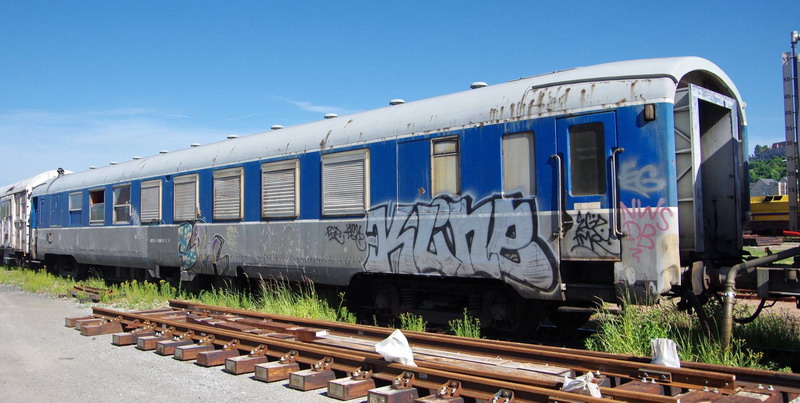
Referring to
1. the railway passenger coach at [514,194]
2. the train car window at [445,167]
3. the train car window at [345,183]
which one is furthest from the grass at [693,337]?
the train car window at [345,183]

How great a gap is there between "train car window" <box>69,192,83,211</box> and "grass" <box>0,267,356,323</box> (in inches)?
84.1

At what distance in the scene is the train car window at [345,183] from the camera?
984 centimetres

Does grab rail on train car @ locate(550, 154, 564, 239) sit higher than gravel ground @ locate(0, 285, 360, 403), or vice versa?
grab rail on train car @ locate(550, 154, 564, 239)

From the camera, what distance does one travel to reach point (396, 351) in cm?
614

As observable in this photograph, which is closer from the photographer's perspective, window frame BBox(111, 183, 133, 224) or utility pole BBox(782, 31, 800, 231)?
utility pole BBox(782, 31, 800, 231)

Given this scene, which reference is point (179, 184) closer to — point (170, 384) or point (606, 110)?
point (170, 384)

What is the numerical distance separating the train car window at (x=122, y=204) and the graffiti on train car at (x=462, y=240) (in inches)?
340

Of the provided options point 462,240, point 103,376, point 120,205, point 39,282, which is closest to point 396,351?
point 462,240

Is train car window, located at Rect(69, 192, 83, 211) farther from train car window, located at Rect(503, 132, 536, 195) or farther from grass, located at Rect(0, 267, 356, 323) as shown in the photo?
train car window, located at Rect(503, 132, 536, 195)

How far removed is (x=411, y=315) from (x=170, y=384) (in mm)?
3732

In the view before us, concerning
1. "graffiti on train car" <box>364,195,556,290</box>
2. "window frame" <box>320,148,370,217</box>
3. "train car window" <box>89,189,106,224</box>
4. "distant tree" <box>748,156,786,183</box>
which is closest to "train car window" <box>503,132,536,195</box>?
"graffiti on train car" <box>364,195,556,290</box>

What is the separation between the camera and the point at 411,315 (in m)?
9.44

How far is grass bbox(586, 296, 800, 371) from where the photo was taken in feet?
21.6

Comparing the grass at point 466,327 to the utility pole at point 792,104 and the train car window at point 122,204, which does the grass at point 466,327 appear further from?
the train car window at point 122,204
